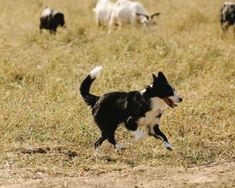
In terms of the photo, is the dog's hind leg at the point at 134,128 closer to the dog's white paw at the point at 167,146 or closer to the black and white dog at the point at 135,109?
the black and white dog at the point at 135,109

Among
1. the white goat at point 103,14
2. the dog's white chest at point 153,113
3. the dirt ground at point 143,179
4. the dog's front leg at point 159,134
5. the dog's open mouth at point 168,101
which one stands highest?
the white goat at point 103,14

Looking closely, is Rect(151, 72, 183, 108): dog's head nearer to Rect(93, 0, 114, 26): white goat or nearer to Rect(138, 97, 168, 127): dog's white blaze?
Rect(138, 97, 168, 127): dog's white blaze

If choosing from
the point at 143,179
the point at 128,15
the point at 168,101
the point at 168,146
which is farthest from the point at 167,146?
the point at 128,15

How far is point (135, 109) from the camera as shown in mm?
7570

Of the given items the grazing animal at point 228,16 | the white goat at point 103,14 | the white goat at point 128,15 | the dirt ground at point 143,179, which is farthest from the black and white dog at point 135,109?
the white goat at point 103,14

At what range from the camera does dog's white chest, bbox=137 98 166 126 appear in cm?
761

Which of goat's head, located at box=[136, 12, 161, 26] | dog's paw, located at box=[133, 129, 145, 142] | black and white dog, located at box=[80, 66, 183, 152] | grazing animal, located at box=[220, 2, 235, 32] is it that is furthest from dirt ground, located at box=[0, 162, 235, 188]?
goat's head, located at box=[136, 12, 161, 26]

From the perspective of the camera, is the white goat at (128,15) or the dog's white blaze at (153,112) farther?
the white goat at (128,15)

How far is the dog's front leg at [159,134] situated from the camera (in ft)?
25.2

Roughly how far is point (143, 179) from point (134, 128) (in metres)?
1.04

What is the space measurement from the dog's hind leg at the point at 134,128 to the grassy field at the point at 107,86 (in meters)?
0.22

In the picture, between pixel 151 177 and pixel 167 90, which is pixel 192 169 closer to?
pixel 151 177

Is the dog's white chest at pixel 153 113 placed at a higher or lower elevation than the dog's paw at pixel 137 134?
higher

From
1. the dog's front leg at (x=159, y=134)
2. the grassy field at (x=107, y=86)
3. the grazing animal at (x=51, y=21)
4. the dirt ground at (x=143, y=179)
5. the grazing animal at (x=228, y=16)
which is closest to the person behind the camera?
the dirt ground at (x=143, y=179)
